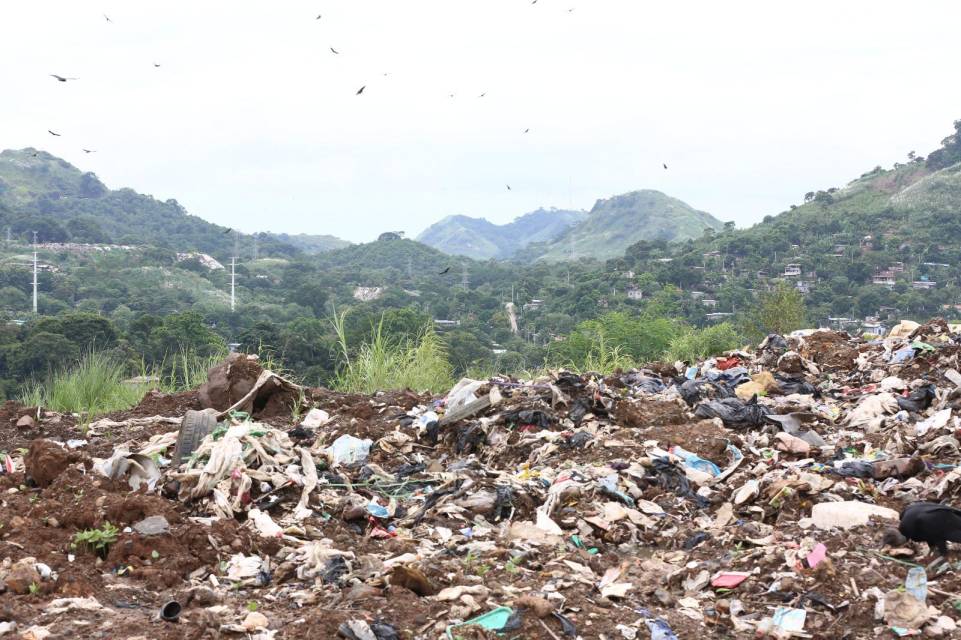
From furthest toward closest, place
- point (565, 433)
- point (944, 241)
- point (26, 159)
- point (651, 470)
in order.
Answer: point (26, 159)
point (944, 241)
point (565, 433)
point (651, 470)

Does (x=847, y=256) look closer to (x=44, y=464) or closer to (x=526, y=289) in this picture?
(x=526, y=289)

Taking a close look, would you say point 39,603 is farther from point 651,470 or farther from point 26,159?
point 26,159

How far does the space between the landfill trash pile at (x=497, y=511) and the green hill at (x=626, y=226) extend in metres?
70.1

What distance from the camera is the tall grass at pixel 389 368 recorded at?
694 centimetres

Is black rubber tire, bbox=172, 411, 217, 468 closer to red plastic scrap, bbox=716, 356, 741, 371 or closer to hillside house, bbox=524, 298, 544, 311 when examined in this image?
red plastic scrap, bbox=716, 356, 741, 371

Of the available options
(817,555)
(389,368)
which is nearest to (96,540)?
(817,555)

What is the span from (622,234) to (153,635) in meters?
82.8

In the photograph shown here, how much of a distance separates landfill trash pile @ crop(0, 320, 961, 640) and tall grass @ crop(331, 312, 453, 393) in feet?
4.25

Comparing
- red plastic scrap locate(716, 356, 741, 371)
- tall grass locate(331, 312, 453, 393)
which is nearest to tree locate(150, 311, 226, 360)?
tall grass locate(331, 312, 453, 393)

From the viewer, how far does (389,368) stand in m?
7.21

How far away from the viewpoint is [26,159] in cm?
7694

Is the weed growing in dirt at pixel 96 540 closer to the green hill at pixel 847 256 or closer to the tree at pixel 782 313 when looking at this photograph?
the tree at pixel 782 313

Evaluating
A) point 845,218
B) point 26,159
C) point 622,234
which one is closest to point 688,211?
point 622,234

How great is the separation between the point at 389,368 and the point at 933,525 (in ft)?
16.8
